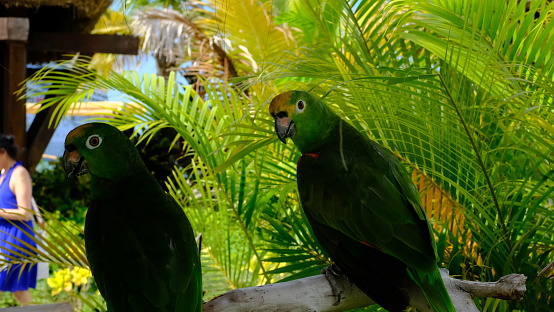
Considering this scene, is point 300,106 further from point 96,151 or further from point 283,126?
point 96,151

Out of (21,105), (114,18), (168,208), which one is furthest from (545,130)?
(114,18)

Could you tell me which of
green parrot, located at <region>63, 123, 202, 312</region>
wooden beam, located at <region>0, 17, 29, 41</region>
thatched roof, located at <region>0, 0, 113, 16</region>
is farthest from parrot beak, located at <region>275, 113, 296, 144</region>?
thatched roof, located at <region>0, 0, 113, 16</region>

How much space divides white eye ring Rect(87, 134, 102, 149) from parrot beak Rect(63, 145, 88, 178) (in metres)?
0.02

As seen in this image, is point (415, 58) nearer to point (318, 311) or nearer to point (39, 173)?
point (318, 311)

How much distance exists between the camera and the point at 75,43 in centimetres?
374

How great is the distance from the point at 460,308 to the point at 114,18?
1175 centimetres

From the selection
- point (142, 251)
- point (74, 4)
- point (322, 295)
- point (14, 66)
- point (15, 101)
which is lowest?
point (322, 295)

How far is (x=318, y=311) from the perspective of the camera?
0.93m

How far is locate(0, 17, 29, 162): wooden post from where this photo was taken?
3287 millimetres

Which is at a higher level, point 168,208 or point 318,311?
point 168,208

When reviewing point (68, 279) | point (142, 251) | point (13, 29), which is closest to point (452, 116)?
point (142, 251)

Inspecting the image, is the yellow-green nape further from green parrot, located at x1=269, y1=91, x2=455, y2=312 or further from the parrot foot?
the parrot foot

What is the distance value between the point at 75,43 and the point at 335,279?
329cm

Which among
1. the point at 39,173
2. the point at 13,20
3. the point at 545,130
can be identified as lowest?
the point at 39,173
